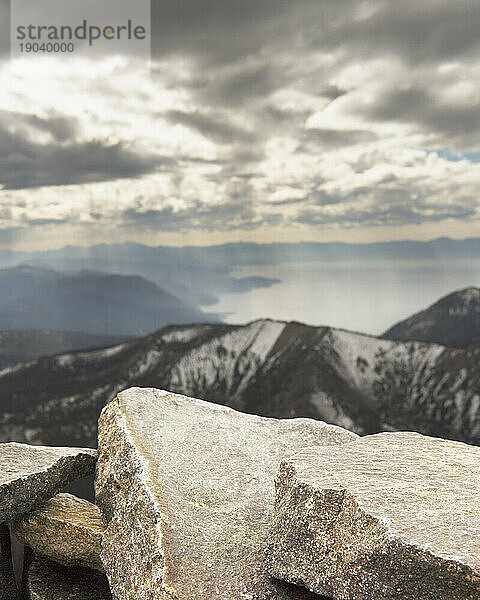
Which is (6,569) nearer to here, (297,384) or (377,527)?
(377,527)

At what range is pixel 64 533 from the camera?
8703 mm

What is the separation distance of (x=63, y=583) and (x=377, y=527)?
600cm

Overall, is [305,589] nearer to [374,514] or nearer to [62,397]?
[374,514]

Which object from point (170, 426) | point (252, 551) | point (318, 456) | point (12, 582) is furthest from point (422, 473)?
point (12, 582)

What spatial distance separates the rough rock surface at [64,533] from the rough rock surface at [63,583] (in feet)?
1.48

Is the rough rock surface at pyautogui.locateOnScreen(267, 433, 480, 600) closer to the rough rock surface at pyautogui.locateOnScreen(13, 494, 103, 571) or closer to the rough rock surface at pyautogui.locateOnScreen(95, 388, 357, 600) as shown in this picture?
the rough rock surface at pyautogui.locateOnScreen(95, 388, 357, 600)

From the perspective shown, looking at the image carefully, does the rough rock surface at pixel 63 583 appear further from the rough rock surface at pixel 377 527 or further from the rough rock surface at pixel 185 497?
the rough rock surface at pixel 377 527

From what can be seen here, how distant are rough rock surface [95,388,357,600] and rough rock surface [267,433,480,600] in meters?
0.70

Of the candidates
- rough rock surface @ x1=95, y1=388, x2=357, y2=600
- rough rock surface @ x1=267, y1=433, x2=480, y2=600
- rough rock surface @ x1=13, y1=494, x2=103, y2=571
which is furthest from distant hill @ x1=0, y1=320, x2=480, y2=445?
rough rock surface @ x1=267, y1=433, x2=480, y2=600

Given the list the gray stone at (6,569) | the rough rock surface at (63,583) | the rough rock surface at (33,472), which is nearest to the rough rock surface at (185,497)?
the rough rock surface at (33,472)

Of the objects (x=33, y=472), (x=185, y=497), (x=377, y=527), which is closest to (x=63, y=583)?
(x=33, y=472)

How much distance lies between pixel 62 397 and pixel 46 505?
581 feet

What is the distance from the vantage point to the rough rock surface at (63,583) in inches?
351

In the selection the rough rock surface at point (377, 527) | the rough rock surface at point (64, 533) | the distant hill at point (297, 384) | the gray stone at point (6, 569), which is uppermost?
the rough rock surface at point (377, 527)
